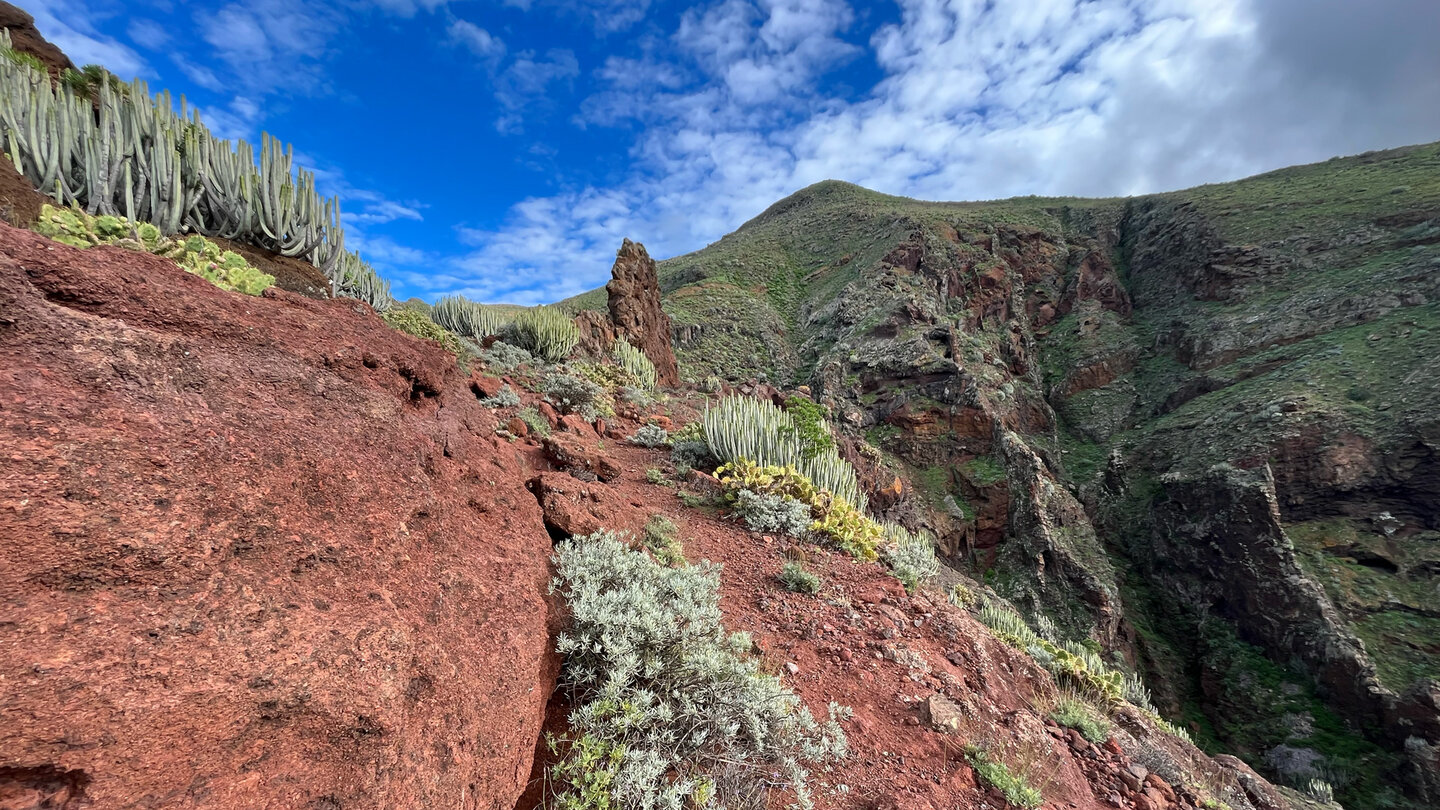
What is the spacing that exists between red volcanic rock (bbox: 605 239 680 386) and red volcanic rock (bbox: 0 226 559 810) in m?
11.8

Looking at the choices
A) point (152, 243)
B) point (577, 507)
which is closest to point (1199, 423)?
point (577, 507)

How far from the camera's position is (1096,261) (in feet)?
128

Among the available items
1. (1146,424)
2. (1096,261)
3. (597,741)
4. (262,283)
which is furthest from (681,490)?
(1096,261)

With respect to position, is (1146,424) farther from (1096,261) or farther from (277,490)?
(277,490)

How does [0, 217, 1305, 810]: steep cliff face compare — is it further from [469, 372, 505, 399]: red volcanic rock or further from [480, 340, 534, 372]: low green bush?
[480, 340, 534, 372]: low green bush

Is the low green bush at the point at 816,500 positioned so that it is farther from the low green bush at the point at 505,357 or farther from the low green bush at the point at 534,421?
the low green bush at the point at 505,357

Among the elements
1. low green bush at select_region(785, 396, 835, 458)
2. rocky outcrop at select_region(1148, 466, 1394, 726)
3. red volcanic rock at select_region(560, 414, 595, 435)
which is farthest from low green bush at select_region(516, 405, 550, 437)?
rocky outcrop at select_region(1148, 466, 1394, 726)

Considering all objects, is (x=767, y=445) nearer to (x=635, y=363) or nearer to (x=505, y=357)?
(x=505, y=357)

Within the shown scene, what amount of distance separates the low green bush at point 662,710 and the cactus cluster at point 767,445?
3.45 meters

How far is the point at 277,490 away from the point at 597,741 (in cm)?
164

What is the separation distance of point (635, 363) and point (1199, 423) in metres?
26.0

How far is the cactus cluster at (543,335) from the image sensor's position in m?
10.7

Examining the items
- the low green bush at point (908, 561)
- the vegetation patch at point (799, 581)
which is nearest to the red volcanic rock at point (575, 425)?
the vegetation patch at point (799, 581)

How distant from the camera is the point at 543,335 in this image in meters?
10.8
